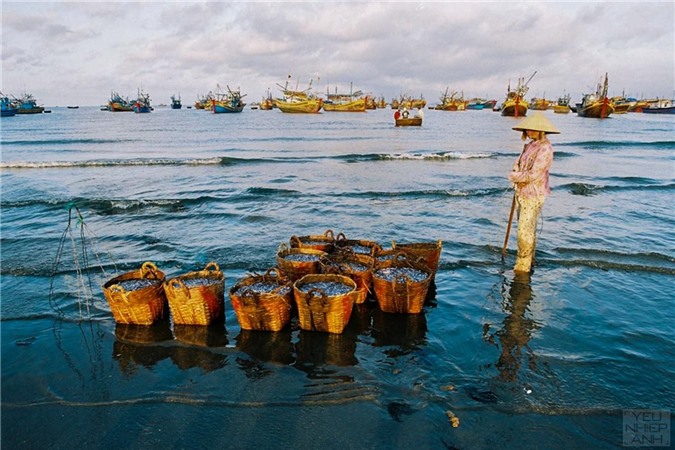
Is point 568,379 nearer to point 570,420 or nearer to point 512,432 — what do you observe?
point 570,420

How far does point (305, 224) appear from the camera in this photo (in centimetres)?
1163

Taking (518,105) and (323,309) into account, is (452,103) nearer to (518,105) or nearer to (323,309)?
(518,105)

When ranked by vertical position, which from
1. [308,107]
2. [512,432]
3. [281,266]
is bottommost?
[512,432]

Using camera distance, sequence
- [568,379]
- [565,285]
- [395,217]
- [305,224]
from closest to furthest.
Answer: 1. [568,379]
2. [565,285]
3. [305,224]
4. [395,217]

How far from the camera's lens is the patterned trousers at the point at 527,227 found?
23.0ft

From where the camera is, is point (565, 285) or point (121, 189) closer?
point (565, 285)

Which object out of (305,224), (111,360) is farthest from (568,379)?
(305,224)

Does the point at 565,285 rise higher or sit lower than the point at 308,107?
lower

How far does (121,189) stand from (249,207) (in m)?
6.38

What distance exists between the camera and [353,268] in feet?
21.6

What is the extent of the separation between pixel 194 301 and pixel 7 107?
108154 mm

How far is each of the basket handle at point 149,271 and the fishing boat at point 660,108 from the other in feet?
394

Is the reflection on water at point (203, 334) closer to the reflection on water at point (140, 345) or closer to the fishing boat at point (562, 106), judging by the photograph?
the reflection on water at point (140, 345)

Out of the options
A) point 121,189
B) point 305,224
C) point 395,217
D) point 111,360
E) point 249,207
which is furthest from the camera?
point 121,189
